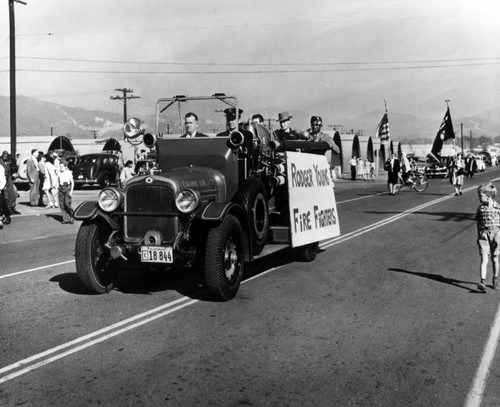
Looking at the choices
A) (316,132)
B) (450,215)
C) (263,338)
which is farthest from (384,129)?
(263,338)

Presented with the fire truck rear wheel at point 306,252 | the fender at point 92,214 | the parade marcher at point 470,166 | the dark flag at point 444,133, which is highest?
the dark flag at point 444,133

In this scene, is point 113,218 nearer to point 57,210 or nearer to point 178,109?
point 178,109

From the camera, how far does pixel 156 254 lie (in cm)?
657

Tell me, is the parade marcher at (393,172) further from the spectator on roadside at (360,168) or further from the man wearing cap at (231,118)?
the man wearing cap at (231,118)

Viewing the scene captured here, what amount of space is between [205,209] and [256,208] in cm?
145

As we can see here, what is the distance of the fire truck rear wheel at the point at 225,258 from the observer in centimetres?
661

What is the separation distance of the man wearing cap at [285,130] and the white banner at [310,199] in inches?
25.6

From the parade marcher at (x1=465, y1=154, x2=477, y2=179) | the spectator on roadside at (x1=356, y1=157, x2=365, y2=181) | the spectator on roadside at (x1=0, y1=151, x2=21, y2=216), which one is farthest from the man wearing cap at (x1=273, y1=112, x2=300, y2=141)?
the parade marcher at (x1=465, y1=154, x2=477, y2=179)

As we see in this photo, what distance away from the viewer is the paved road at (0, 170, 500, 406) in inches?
166

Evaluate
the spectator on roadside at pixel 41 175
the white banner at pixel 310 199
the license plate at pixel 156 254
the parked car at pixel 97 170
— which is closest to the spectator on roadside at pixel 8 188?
the spectator on roadside at pixel 41 175

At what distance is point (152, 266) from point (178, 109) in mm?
2950

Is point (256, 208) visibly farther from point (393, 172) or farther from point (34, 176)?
point (393, 172)

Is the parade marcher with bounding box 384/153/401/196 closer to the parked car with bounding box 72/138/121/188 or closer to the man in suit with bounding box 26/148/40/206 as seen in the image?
the parked car with bounding box 72/138/121/188

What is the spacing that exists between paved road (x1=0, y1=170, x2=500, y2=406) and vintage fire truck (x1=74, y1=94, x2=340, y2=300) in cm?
43
